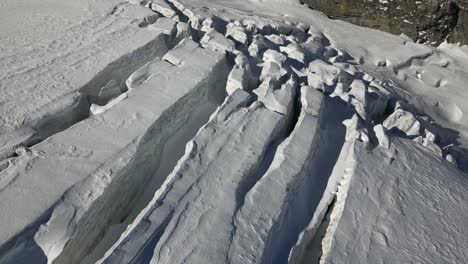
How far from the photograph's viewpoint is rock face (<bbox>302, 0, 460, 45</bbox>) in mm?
6020

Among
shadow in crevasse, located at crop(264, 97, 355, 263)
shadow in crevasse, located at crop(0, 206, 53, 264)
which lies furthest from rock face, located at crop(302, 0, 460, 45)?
shadow in crevasse, located at crop(0, 206, 53, 264)

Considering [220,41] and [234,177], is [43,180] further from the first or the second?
[220,41]

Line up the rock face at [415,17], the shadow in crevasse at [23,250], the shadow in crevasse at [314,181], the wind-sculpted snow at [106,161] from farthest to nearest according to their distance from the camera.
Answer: the rock face at [415,17], the shadow in crevasse at [314,181], the wind-sculpted snow at [106,161], the shadow in crevasse at [23,250]

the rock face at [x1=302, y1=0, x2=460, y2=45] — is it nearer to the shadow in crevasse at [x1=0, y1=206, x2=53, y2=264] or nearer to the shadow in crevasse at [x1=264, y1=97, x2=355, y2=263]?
the shadow in crevasse at [x1=264, y1=97, x2=355, y2=263]

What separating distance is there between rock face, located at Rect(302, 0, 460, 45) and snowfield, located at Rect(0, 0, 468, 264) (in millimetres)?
1567

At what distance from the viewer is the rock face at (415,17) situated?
6020mm

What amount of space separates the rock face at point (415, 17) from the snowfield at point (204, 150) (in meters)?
1.57

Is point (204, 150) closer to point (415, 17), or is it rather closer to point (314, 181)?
point (314, 181)

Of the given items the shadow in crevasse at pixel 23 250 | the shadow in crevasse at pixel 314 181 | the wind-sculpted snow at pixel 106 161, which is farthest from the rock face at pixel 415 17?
the shadow in crevasse at pixel 23 250

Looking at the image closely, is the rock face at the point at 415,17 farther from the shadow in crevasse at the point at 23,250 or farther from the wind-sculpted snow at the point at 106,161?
the shadow in crevasse at the point at 23,250

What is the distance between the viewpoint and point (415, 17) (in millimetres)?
6086

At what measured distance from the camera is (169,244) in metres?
2.20

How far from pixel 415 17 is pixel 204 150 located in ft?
14.4

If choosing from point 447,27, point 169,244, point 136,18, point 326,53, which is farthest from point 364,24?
point 169,244
